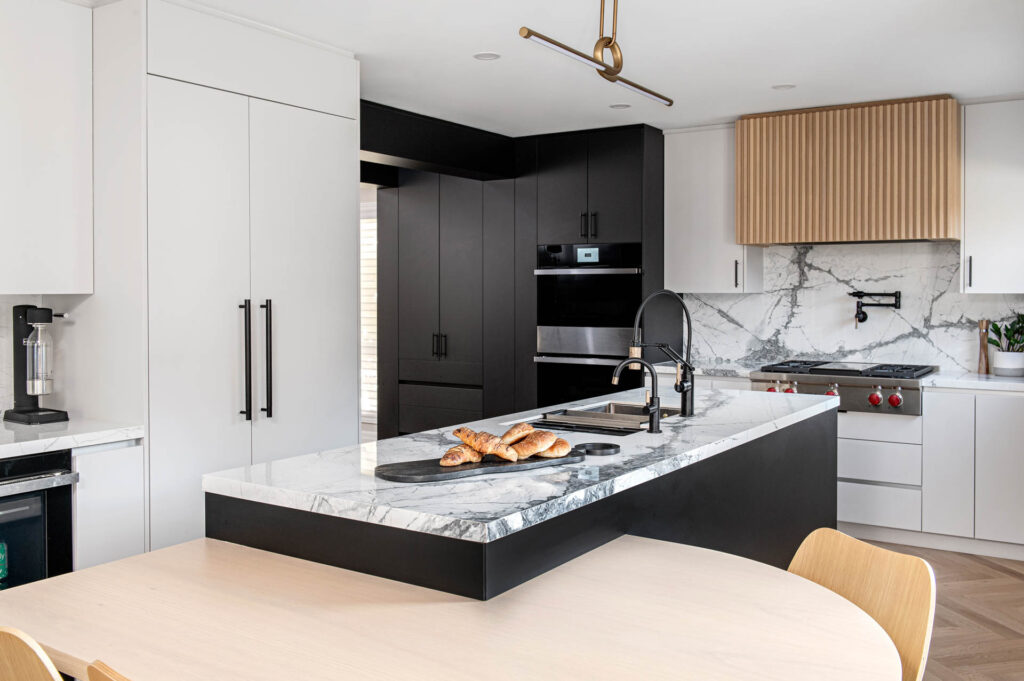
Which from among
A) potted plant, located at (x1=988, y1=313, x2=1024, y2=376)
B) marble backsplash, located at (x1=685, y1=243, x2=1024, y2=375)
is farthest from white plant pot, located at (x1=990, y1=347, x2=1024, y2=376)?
marble backsplash, located at (x1=685, y1=243, x2=1024, y2=375)

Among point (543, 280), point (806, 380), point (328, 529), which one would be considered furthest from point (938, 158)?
point (328, 529)

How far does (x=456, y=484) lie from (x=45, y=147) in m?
2.17

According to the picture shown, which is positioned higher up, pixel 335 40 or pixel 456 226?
pixel 335 40

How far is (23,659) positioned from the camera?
4.26 ft

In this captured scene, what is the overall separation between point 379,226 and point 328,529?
15.8 feet

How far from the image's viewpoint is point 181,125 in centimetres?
324

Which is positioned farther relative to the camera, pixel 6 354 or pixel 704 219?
pixel 704 219

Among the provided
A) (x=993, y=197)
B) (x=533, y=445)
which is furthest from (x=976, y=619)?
(x=533, y=445)

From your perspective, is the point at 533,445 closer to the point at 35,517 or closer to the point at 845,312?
the point at 35,517

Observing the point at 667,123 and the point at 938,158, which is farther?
the point at 667,123

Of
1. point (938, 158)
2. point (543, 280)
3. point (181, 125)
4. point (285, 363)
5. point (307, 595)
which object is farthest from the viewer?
point (543, 280)

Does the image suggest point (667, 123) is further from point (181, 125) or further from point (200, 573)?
point (200, 573)

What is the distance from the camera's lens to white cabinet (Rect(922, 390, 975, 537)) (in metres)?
4.65

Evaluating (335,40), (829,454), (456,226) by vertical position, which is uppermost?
(335,40)
